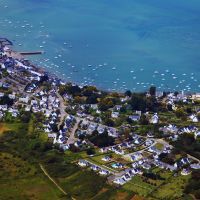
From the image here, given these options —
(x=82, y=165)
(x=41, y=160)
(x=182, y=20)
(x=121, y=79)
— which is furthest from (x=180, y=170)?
(x=182, y=20)

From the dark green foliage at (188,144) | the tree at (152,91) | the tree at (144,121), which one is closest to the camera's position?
the dark green foliage at (188,144)

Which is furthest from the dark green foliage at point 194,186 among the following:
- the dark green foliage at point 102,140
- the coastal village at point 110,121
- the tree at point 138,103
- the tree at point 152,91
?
the tree at point 152,91

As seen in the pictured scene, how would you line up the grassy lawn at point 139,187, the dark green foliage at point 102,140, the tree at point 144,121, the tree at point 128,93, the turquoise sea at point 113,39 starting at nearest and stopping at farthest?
1. the grassy lawn at point 139,187
2. the dark green foliage at point 102,140
3. the tree at point 144,121
4. the tree at point 128,93
5. the turquoise sea at point 113,39

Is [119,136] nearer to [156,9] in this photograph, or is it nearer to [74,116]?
[74,116]

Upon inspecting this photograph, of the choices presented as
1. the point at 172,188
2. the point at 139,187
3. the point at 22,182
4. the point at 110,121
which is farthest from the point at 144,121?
the point at 22,182

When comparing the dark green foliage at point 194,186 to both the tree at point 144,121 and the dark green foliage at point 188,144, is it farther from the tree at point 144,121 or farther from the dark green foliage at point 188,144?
the tree at point 144,121
